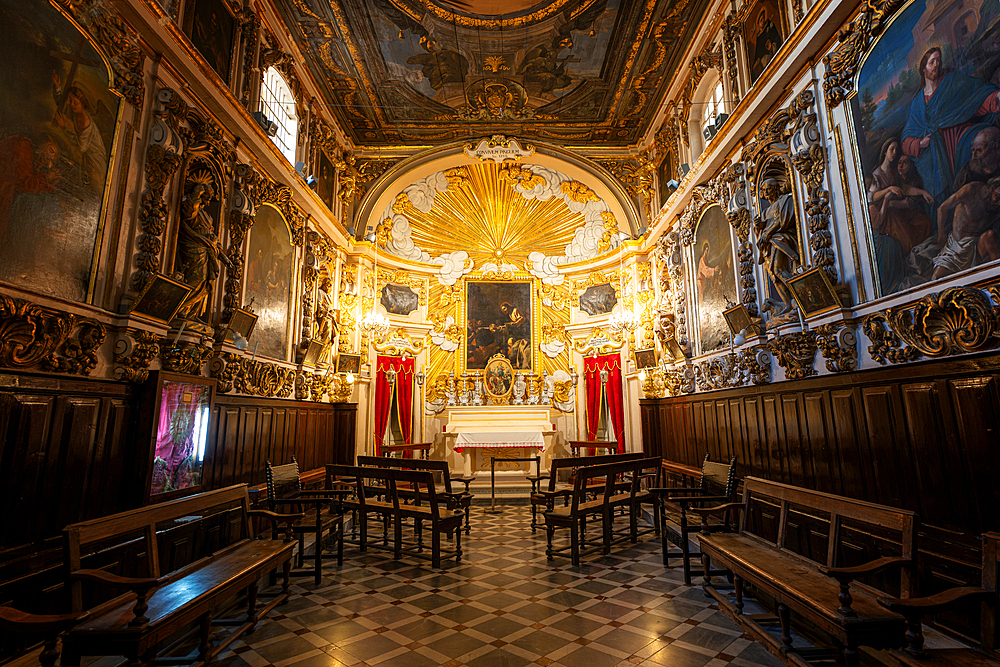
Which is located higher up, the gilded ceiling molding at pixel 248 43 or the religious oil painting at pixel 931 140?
the gilded ceiling molding at pixel 248 43

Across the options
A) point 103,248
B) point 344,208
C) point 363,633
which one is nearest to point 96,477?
point 103,248

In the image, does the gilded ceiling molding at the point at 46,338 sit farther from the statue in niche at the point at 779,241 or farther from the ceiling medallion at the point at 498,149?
the ceiling medallion at the point at 498,149

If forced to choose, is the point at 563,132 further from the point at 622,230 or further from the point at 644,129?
the point at 622,230

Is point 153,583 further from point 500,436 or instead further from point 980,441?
point 500,436

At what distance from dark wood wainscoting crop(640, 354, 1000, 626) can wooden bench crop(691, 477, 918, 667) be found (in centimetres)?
34

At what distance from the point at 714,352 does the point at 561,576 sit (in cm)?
471

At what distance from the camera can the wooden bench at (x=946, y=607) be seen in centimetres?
250

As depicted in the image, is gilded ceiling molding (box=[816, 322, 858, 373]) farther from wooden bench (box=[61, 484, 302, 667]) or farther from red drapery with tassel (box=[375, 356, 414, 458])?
red drapery with tassel (box=[375, 356, 414, 458])

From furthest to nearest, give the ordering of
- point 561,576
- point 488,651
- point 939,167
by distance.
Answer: point 561,576, point 939,167, point 488,651

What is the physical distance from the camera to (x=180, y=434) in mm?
5383

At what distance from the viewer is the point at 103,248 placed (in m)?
4.70

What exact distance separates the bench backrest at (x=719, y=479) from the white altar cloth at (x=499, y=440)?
21.2 feet

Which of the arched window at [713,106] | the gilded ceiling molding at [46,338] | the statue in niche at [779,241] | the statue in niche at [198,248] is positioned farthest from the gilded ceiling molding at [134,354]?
the arched window at [713,106]

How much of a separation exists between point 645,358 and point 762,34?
651cm
